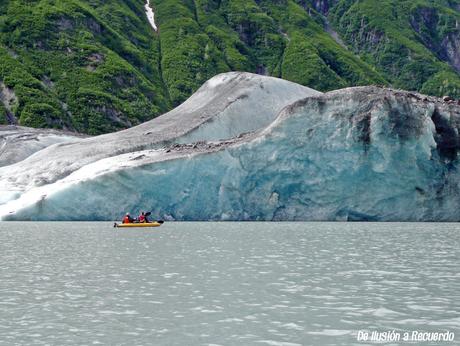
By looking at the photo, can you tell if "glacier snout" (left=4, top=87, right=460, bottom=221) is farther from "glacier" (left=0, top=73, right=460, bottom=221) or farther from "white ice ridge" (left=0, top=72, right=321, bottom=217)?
"white ice ridge" (left=0, top=72, right=321, bottom=217)

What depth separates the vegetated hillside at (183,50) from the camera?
95.1 m

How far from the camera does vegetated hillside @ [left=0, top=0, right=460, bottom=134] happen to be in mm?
95062

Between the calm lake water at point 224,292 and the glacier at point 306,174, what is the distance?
583 inches

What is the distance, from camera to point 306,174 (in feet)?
127

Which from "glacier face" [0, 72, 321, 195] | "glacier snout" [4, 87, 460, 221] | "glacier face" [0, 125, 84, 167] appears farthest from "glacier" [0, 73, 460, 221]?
"glacier face" [0, 125, 84, 167]

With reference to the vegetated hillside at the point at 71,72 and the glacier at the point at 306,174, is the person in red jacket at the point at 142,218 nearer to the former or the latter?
the glacier at the point at 306,174

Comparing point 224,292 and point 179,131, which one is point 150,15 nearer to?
point 179,131

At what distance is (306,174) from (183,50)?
91375mm

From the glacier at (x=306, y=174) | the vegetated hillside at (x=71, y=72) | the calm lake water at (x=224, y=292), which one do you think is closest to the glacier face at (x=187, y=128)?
the glacier at (x=306, y=174)

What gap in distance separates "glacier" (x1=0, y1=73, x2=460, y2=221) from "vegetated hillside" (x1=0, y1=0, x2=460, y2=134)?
49.9 m

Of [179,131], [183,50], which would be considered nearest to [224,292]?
[179,131]

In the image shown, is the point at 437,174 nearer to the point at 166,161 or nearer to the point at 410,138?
the point at 410,138

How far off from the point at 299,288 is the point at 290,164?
82.0 ft

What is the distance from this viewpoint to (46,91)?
9456 centimetres
